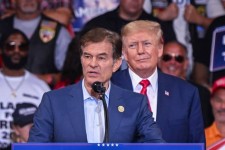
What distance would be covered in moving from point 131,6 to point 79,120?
3208 millimetres

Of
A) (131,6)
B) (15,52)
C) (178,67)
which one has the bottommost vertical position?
(178,67)

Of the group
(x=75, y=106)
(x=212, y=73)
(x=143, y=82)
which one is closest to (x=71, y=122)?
(x=75, y=106)

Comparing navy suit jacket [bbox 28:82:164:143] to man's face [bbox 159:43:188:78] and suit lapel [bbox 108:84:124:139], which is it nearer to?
suit lapel [bbox 108:84:124:139]

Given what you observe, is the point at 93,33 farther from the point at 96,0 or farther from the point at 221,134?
the point at 96,0

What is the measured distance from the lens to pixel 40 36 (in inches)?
286

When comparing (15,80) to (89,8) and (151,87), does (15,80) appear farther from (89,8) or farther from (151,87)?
(151,87)

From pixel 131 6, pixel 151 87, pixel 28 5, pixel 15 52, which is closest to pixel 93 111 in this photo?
pixel 151 87

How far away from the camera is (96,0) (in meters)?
7.61

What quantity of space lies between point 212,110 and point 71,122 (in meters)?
2.88

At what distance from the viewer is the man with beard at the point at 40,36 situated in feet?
23.7

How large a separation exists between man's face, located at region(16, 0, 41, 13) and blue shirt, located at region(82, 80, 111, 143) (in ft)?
11.2

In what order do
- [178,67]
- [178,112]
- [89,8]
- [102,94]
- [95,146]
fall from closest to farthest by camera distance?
1. [95,146]
2. [102,94]
3. [178,112]
4. [178,67]
5. [89,8]

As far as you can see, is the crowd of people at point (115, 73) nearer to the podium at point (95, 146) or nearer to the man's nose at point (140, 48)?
the man's nose at point (140, 48)

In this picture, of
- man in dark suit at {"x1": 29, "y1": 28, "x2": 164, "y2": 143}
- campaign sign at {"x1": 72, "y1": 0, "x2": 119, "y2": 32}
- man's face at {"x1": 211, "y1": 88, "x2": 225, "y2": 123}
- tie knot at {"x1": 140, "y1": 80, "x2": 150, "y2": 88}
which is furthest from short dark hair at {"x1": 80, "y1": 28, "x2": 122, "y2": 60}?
campaign sign at {"x1": 72, "y1": 0, "x2": 119, "y2": 32}
